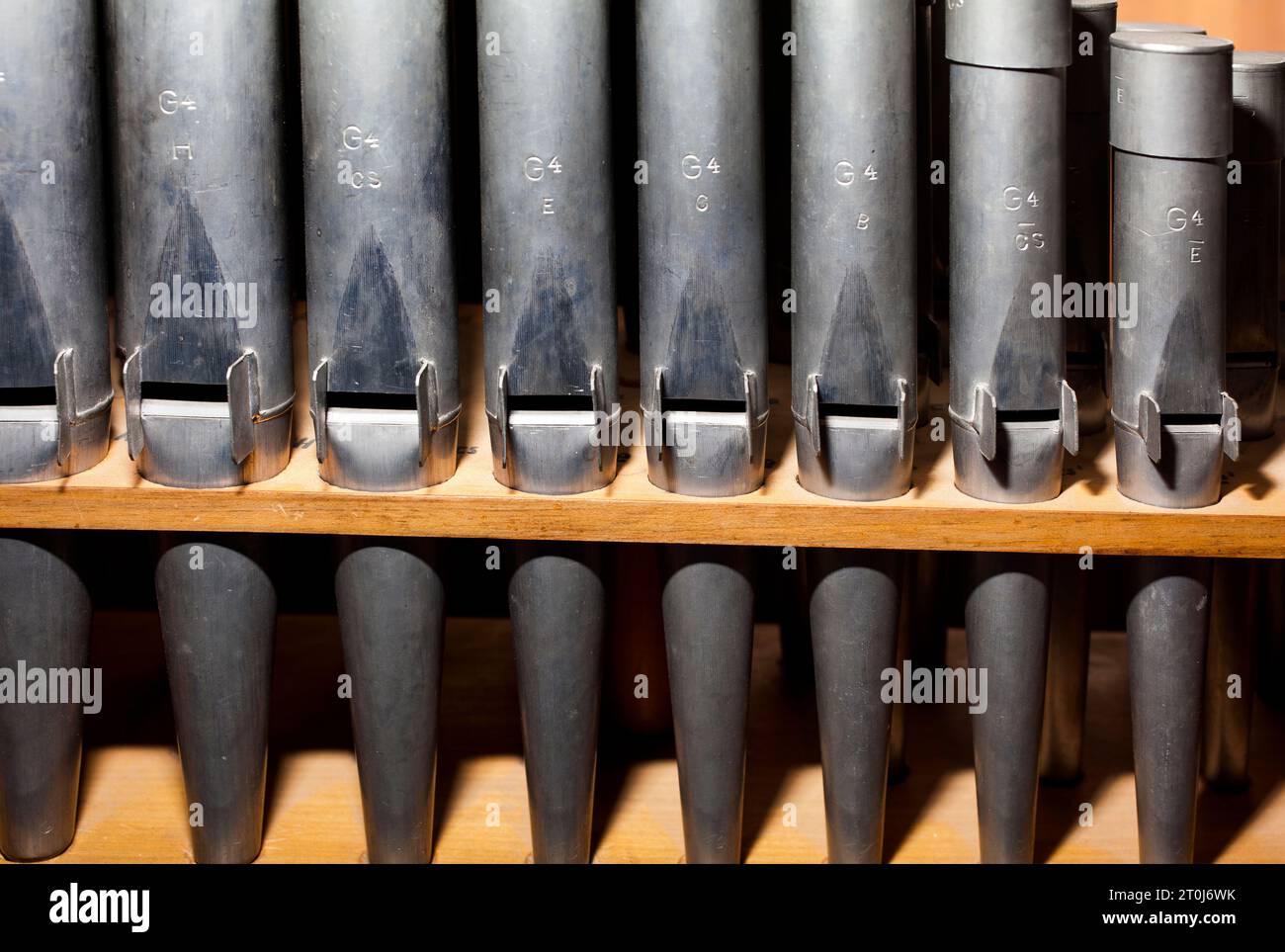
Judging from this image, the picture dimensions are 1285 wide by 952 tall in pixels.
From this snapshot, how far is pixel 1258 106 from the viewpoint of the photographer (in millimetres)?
3008

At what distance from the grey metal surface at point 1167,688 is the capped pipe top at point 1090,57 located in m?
0.77

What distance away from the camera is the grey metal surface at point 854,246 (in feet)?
9.12

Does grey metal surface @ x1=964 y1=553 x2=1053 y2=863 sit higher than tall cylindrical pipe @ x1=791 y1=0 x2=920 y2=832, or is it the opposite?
tall cylindrical pipe @ x1=791 y1=0 x2=920 y2=832

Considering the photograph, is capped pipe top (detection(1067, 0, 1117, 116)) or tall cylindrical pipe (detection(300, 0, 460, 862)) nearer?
tall cylindrical pipe (detection(300, 0, 460, 862))

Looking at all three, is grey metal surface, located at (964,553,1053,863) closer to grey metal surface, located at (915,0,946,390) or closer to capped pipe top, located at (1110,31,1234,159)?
grey metal surface, located at (915,0,946,390)

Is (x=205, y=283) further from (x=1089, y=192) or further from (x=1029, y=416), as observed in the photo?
(x=1089, y=192)

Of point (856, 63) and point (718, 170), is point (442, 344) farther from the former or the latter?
point (856, 63)

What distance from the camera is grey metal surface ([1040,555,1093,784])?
3.38 metres

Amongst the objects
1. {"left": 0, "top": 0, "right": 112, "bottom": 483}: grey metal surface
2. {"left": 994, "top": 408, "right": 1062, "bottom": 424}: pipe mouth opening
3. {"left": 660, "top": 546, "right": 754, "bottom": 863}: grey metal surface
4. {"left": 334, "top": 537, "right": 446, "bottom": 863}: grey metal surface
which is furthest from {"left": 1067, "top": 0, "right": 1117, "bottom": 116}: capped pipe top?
{"left": 0, "top": 0, "right": 112, "bottom": 483}: grey metal surface

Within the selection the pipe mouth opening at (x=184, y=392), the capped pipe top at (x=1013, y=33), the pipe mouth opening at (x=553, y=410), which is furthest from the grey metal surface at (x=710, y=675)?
the capped pipe top at (x=1013, y=33)

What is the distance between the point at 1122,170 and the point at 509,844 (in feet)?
5.26

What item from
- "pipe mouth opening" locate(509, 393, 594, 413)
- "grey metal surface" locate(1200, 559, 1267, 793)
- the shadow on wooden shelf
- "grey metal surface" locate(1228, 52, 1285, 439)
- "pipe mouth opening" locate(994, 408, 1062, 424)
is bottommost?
the shadow on wooden shelf

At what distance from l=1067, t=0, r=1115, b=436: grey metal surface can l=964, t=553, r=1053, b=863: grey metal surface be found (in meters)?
0.36

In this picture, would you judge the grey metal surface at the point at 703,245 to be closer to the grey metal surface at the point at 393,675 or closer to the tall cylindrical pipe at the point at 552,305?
the tall cylindrical pipe at the point at 552,305
